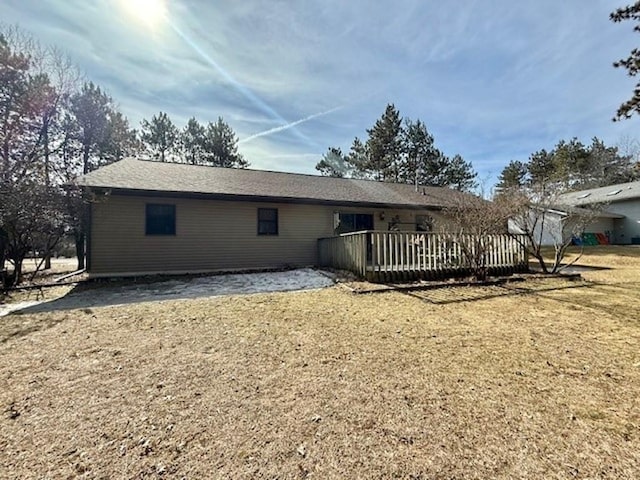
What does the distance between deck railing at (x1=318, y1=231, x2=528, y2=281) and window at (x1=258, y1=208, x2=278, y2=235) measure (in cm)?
336

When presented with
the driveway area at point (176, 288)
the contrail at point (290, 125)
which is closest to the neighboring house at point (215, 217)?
the driveway area at point (176, 288)

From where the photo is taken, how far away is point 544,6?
7398mm

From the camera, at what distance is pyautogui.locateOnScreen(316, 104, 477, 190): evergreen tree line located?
27.5 m

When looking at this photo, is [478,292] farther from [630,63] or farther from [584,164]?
[584,164]

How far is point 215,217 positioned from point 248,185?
6.33 feet

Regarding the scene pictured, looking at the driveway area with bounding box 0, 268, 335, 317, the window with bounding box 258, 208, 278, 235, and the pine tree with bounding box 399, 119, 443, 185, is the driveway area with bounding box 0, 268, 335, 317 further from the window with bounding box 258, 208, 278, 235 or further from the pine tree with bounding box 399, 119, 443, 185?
the pine tree with bounding box 399, 119, 443, 185

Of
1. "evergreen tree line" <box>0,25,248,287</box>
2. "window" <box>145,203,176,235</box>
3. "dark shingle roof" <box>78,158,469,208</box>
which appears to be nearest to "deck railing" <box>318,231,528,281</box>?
"dark shingle roof" <box>78,158,469,208</box>

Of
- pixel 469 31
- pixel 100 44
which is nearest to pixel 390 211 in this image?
pixel 469 31

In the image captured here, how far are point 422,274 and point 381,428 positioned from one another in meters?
6.43

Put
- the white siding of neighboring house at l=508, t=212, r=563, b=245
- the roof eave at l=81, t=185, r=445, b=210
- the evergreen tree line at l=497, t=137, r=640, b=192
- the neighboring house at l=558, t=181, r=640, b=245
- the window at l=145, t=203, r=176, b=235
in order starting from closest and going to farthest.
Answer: the roof eave at l=81, t=185, r=445, b=210 < the window at l=145, t=203, r=176, b=235 < the white siding of neighboring house at l=508, t=212, r=563, b=245 < the neighboring house at l=558, t=181, r=640, b=245 < the evergreen tree line at l=497, t=137, r=640, b=192

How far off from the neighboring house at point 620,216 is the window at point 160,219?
24.9m

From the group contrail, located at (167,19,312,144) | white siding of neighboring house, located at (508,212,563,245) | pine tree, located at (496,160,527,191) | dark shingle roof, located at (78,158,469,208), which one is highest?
pine tree, located at (496,160,527,191)

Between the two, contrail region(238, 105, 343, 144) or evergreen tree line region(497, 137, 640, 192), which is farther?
evergreen tree line region(497, 137, 640, 192)

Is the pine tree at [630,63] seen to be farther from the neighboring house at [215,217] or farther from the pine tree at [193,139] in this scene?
the pine tree at [193,139]
